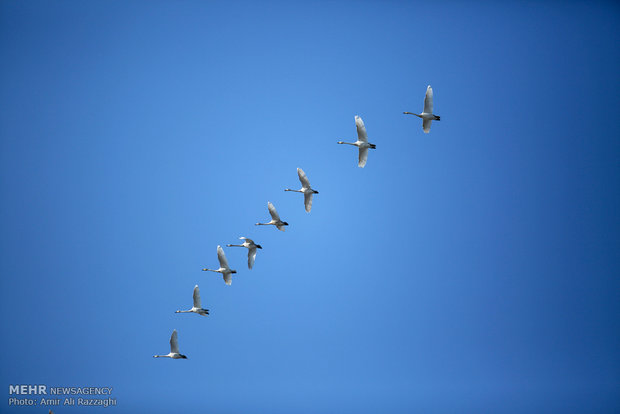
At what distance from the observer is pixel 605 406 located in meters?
84.2

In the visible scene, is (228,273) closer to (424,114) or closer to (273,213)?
(273,213)

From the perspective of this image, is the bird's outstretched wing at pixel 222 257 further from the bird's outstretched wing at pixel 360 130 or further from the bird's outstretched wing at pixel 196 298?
the bird's outstretched wing at pixel 360 130

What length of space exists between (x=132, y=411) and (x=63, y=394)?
24.8 m

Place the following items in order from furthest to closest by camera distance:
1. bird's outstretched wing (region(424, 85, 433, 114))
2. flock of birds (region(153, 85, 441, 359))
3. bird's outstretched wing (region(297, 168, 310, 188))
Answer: bird's outstretched wing (region(297, 168, 310, 188)), bird's outstretched wing (region(424, 85, 433, 114)), flock of birds (region(153, 85, 441, 359))

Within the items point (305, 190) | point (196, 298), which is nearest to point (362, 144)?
point (305, 190)

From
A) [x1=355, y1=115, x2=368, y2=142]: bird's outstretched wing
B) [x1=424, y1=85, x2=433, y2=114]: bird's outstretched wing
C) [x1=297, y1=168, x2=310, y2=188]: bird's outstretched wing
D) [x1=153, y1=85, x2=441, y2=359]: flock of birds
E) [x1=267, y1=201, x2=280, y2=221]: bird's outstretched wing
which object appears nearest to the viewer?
[x1=355, y1=115, x2=368, y2=142]: bird's outstretched wing

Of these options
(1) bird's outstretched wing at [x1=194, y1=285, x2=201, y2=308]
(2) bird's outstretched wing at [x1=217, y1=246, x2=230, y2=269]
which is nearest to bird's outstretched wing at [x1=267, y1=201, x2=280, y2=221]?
Result: (2) bird's outstretched wing at [x1=217, y1=246, x2=230, y2=269]

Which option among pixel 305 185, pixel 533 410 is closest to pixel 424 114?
pixel 305 185

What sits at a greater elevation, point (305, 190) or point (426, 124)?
point (426, 124)

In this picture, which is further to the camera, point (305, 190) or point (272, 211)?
point (305, 190)

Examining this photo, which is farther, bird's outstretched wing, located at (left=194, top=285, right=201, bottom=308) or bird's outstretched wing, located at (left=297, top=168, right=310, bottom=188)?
bird's outstretched wing, located at (left=194, top=285, right=201, bottom=308)

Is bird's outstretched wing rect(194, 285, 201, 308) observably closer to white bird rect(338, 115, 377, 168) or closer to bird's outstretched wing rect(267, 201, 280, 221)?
bird's outstretched wing rect(267, 201, 280, 221)

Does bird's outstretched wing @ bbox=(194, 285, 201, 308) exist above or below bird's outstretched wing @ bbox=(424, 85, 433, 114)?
below

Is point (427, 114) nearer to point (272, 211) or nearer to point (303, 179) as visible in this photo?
point (303, 179)
